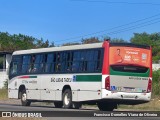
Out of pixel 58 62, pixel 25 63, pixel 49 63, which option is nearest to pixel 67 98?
pixel 58 62

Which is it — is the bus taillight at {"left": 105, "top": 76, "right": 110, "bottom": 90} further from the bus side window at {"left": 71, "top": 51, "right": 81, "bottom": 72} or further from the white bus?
the bus side window at {"left": 71, "top": 51, "right": 81, "bottom": 72}

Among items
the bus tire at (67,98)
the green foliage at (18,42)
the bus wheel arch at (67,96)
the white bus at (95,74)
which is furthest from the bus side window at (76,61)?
the green foliage at (18,42)

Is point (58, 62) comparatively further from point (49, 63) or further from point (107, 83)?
point (107, 83)

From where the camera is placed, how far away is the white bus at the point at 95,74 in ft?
77.5

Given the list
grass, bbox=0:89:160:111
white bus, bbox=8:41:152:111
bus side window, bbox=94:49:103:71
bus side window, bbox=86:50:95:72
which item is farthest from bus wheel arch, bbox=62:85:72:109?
grass, bbox=0:89:160:111

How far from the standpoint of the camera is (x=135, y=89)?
24.2 metres

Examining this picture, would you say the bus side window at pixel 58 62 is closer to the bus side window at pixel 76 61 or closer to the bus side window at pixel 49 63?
the bus side window at pixel 49 63

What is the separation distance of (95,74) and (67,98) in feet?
10.1

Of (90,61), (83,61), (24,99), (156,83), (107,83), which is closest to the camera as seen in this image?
(107,83)

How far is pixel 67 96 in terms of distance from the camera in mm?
26359

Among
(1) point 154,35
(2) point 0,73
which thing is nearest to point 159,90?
(2) point 0,73

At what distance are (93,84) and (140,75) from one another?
225cm

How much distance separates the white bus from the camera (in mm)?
23609

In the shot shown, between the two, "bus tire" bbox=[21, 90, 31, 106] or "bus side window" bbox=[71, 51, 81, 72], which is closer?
"bus side window" bbox=[71, 51, 81, 72]
